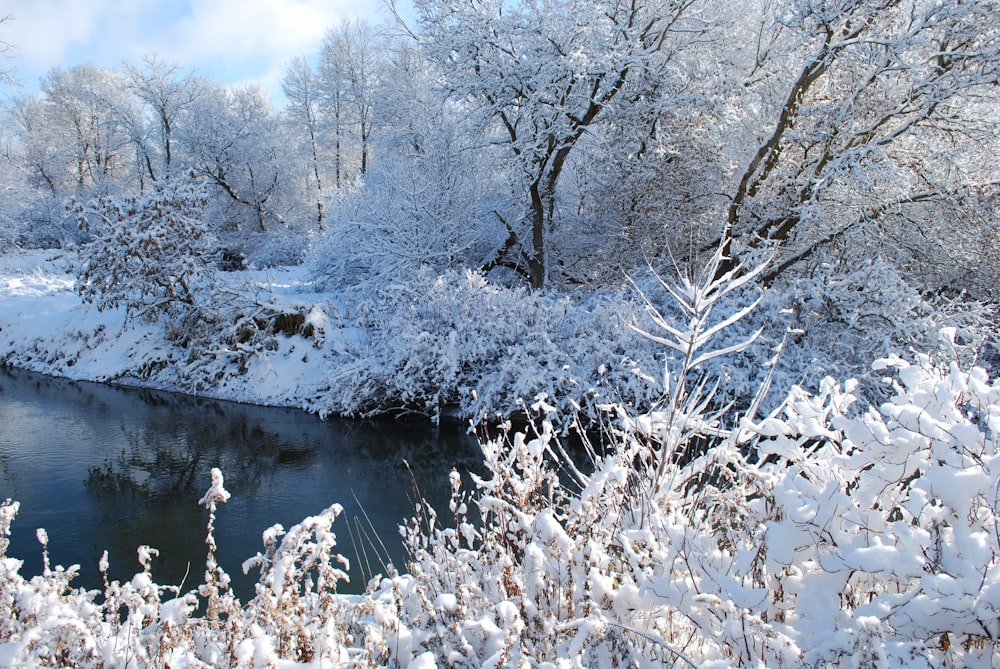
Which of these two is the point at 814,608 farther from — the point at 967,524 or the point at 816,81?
the point at 816,81

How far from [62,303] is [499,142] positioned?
12.5 meters

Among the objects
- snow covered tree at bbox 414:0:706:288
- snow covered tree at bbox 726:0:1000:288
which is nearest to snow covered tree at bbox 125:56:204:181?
snow covered tree at bbox 414:0:706:288

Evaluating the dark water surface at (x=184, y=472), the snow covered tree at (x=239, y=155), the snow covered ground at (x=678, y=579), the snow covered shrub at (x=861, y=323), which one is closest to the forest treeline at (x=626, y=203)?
the snow covered shrub at (x=861, y=323)

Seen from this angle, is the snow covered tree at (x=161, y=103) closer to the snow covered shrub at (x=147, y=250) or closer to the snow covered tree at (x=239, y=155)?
the snow covered tree at (x=239, y=155)

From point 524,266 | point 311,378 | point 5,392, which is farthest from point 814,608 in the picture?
point 5,392

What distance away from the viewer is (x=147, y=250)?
13.4 meters

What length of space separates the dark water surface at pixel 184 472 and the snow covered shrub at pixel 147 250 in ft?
7.82

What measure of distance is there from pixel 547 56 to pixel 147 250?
9.79 metres

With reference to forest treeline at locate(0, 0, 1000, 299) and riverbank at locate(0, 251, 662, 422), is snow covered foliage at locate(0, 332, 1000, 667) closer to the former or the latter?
forest treeline at locate(0, 0, 1000, 299)

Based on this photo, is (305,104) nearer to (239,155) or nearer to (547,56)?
(239,155)

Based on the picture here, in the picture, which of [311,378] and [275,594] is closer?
[275,594]

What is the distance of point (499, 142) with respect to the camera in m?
13.9

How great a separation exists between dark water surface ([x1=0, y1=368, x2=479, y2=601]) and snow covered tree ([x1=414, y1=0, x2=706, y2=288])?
23.4ft

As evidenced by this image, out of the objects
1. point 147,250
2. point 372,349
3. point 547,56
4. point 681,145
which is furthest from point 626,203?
point 147,250
